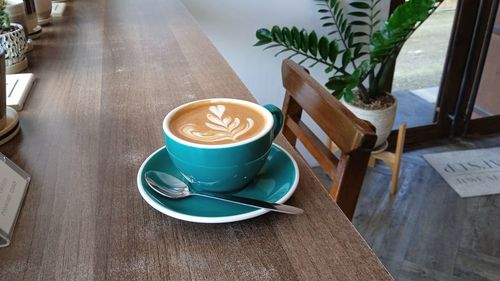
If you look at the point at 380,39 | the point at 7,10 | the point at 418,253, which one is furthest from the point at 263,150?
the point at 418,253

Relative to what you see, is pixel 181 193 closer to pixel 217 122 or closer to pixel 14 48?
pixel 217 122

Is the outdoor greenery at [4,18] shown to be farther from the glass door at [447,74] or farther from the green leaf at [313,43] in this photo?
the glass door at [447,74]

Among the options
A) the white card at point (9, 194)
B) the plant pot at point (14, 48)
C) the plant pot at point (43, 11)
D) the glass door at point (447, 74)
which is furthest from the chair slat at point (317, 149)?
the glass door at point (447, 74)

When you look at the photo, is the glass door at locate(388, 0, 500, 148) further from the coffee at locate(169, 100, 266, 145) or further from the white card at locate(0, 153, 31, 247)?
the white card at locate(0, 153, 31, 247)

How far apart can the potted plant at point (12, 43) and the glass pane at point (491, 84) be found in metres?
2.46

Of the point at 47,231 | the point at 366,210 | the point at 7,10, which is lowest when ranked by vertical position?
the point at 366,210

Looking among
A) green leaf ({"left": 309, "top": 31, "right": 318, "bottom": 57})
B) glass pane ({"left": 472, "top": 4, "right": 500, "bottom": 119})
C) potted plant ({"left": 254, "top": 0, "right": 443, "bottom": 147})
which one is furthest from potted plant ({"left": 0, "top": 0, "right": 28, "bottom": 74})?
glass pane ({"left": 472, "top": 4, "right": 500, "bottom": 119})

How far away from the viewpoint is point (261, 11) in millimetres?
1994

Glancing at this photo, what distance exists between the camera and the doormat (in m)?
2.14

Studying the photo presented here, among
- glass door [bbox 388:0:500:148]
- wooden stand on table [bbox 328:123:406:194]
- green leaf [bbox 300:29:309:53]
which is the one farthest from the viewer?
glass door [bbox 388:0:500:148]

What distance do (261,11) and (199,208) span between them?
1695mm

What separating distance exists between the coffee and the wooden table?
0.31 ft

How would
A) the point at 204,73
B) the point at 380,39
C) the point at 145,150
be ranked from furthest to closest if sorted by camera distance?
the point at 380,39, the point at 204,73, the point at 145,150

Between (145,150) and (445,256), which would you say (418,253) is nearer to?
(445,256)
